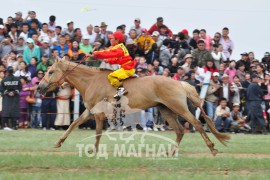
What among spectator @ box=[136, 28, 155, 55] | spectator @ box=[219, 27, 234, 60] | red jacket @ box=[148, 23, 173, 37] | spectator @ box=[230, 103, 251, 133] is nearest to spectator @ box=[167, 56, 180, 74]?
spectator @ box=[136, 28, 155, 55]

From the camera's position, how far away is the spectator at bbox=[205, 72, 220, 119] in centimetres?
2147

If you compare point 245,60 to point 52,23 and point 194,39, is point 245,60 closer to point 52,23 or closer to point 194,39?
point 194,39

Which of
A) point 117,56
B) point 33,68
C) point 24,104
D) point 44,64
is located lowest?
point 24,104

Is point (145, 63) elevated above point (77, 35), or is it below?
below

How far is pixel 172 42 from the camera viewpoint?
74.4ft

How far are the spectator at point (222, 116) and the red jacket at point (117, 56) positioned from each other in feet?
25.7

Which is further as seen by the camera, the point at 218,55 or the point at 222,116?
the point at 218,55

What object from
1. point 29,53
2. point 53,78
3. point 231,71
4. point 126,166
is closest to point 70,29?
point 29,53

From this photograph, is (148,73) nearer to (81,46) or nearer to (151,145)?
(81,46)

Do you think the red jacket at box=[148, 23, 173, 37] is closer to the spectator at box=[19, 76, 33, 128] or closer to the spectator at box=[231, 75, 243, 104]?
the spectator at box=[231, 75, 243, 104]

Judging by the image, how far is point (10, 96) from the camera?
66.5ft

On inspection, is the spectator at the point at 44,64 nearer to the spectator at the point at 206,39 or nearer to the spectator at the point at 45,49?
the spectator at the point at 45,49

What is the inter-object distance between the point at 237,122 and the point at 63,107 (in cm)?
570

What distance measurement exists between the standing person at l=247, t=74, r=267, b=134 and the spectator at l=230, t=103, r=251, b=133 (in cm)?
27
